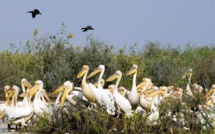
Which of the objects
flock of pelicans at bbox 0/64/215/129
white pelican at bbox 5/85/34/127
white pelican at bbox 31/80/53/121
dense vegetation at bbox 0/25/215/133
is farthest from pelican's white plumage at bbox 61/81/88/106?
dense vegetation at bbox 0/25/215/133

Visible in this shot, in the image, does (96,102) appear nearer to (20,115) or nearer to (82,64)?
(20,115)

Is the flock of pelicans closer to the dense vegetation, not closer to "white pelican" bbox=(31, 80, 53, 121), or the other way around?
"white pelican" bbox=(31, 80, 53, 121)

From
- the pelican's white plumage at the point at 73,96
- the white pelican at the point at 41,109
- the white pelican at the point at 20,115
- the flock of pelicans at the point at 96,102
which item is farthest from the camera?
the white pelican at the point at 20,115

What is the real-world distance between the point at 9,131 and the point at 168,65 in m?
15.8

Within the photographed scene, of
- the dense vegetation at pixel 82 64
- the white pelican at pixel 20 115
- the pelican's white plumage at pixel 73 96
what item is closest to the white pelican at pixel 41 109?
the white pelican at pixel 20 115

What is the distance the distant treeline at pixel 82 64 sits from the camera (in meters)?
28.6

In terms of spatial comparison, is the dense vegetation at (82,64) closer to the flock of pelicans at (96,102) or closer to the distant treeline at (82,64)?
the distant treeline at (82,64)

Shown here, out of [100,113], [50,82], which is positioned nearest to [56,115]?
[100,113]

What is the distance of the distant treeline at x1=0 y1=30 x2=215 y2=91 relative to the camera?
2859 centimetres

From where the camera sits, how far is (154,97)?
1491cm


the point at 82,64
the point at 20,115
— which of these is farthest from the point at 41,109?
the point at 82,64

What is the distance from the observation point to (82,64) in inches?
1153

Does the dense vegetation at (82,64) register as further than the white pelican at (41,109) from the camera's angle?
Yes

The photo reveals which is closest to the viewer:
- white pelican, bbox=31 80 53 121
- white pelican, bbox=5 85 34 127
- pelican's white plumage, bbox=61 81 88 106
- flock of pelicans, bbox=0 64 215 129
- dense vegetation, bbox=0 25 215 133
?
flock of pelicans, bbox=0 64 215 129
